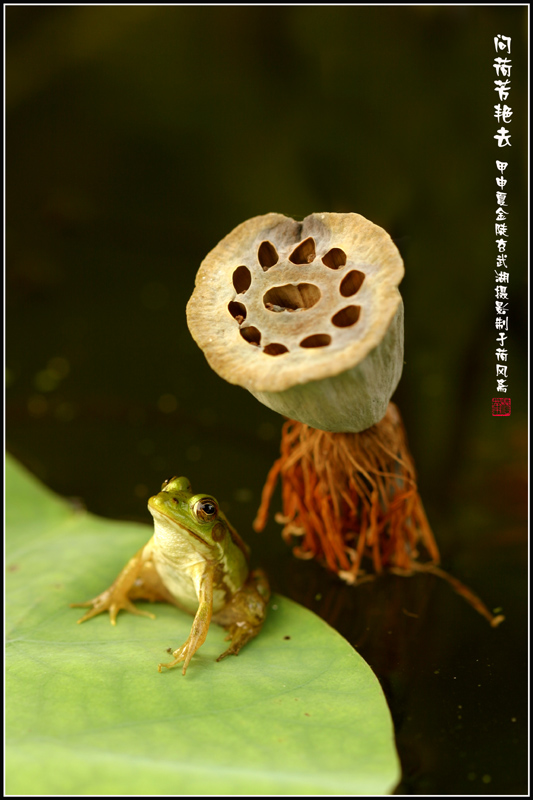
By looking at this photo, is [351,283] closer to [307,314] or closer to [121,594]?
[307,314]

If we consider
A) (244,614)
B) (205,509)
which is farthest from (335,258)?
(244,614)

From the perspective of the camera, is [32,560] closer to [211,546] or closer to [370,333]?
[211,546]

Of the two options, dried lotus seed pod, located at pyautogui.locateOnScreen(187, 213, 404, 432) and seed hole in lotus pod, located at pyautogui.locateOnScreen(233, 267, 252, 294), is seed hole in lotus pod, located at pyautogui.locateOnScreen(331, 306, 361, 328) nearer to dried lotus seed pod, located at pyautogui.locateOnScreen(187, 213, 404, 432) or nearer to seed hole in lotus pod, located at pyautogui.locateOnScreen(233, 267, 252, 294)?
dried lotus seed pod, located at pyautogui.locateOnScreen(187, 213, 404, 432)

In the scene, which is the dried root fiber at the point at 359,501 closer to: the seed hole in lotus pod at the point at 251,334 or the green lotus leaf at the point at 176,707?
the green lotus leaf at the point at 176,707

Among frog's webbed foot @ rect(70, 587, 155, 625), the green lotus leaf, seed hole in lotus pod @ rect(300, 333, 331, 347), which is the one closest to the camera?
the green lotus leaf

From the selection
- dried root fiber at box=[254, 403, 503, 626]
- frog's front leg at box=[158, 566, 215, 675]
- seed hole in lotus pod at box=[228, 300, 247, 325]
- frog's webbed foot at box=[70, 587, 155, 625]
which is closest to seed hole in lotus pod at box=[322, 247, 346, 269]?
seed hole in lotus pod at box=[228, 300, 247, 325]

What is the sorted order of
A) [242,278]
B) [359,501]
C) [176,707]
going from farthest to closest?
[359,501], [242,278], [176,707]

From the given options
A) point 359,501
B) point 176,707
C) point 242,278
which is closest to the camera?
point 176,707
